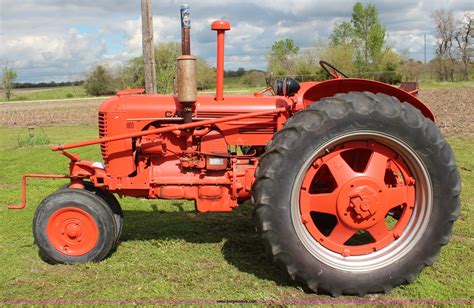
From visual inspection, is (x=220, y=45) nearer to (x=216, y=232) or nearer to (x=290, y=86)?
(x=290, y=86)

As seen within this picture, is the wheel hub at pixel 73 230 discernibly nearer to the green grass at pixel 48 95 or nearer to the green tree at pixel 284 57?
the green tree at pixel 284 57

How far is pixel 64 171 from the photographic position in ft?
27.6

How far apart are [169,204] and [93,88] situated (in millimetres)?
50569

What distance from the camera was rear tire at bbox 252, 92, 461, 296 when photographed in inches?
127

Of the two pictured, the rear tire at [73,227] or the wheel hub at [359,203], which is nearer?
the wheel hub at [359,203]

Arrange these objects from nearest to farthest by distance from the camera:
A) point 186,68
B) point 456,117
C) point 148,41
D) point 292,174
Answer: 1. point 292,174
2. point 186,68
3. point 148,41
4. point 456,117

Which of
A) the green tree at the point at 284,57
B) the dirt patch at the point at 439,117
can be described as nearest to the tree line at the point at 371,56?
the green tree at the point at 284,57

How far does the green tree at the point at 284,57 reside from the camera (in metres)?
41.1

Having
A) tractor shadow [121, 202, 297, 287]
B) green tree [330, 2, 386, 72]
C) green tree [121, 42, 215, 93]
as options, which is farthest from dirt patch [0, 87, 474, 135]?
green tree [330, 2, 386, 72]

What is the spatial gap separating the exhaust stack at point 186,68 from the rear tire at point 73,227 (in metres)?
1.17

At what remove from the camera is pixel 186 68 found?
12.4 feet

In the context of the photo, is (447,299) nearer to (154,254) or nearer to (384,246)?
(384,246)

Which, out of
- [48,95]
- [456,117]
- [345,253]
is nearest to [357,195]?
[345,253]

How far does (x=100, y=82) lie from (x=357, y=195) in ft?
173
